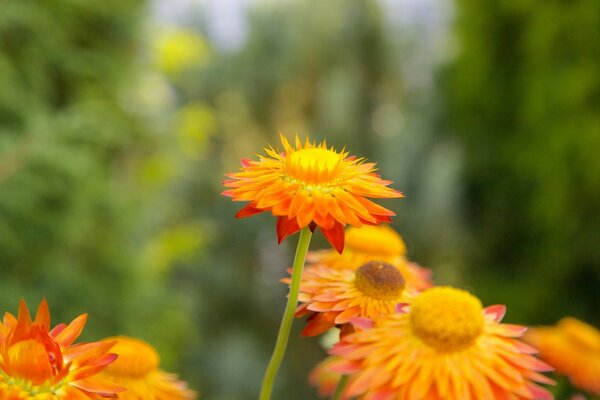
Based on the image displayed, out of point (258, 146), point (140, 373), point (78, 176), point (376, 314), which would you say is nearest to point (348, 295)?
point (376, 314)

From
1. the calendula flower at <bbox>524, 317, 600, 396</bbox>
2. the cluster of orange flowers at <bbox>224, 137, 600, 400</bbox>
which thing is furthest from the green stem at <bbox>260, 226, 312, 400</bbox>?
the calendula flower at <bbox>524, 317, 600, 396</bbox>

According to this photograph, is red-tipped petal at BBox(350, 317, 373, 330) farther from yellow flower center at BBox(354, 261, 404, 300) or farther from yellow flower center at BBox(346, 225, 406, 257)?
yellow flower center at BBox(346, 225, 406, 257)

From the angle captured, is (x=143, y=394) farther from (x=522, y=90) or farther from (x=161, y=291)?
(x=522, y=90)

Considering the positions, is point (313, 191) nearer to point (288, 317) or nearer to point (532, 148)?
point (288, 317)

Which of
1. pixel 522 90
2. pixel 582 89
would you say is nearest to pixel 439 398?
pixel 582 89

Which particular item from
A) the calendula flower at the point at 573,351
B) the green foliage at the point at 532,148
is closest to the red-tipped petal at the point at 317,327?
the calendula flower at the point at 573,351

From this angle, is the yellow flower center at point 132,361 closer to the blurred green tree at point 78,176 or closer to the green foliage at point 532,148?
the blurred green tree at point 78,176

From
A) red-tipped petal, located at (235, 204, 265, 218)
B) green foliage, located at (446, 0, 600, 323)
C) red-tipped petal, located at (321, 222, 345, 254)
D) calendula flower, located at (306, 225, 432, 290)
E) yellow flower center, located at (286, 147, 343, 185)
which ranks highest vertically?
green foliage, located at (446, 0, 600, 323)
